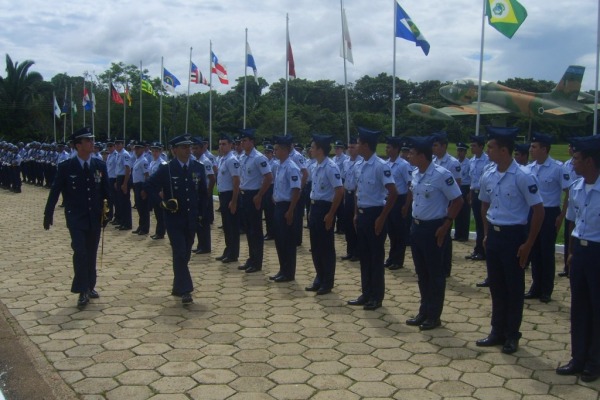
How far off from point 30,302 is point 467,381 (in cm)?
464

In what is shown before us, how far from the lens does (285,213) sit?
→ 732 cm

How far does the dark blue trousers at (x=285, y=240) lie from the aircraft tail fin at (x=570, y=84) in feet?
89.9

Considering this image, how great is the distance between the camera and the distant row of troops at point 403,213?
14.3 ft

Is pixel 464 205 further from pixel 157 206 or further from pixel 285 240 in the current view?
pixel 157 206

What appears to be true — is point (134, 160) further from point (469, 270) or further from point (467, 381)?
point (467, 381)

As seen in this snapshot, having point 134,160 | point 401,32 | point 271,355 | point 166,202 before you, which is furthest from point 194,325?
point 401,32

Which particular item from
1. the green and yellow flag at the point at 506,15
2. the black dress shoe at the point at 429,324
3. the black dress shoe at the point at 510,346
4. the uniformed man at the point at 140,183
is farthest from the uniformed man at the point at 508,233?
the green and yellow flag at the point at 506,15

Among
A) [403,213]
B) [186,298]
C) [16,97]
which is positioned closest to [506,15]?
[403,213]

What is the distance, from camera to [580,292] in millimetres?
4289

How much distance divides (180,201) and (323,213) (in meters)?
1.67

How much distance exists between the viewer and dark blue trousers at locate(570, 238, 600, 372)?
4133mm

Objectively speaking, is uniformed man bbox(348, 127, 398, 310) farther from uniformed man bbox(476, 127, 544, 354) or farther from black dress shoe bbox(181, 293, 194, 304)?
black dress shoe bbox(181, 293, 194, 304)

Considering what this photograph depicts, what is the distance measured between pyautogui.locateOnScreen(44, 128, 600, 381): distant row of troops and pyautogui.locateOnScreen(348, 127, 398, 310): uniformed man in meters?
0.01

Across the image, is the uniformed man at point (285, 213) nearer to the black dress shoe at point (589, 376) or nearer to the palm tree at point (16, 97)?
the black dress shoe at point (589, 376)
